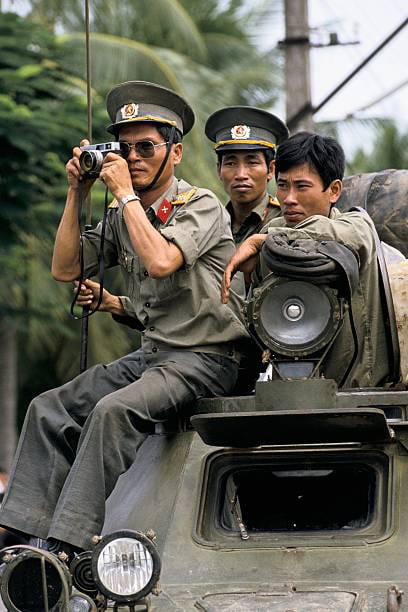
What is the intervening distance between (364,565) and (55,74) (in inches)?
451

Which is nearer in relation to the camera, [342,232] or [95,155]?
[342,232]

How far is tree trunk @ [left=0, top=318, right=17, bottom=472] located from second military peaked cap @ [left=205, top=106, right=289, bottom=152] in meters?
15.6

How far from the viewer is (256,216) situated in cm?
857

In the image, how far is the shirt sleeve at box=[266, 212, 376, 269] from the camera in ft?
21.6

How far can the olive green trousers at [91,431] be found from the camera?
6.58m

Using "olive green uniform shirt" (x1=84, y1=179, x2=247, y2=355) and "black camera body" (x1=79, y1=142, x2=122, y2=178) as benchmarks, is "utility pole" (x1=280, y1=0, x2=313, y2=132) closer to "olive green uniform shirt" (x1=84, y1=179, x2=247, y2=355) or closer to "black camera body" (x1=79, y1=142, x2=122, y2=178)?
"olive green uniform shirt" (x1=84, y1=179, x2=247, y2=355)

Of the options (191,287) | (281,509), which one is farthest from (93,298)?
(281,509)

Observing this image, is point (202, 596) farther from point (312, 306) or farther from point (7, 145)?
point (7, 145)

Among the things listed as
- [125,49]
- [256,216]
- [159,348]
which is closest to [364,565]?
[159,348]

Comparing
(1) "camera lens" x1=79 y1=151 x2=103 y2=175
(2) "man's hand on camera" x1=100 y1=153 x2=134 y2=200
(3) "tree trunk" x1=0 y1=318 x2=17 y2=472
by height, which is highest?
(1) "camera lens" x1=79 y1=151 x2=103 y2=175

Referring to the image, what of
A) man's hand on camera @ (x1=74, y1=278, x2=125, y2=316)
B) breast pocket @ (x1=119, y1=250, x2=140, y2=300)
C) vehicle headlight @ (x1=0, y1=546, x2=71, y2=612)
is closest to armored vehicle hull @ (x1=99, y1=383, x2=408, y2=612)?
vehicle headlight @ (x1=0, y1=546, x2=71, y2=612)

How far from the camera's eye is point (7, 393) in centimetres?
2498

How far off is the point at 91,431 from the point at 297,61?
34.2 feet

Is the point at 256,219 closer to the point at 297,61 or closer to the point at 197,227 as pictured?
the point at 197,227
